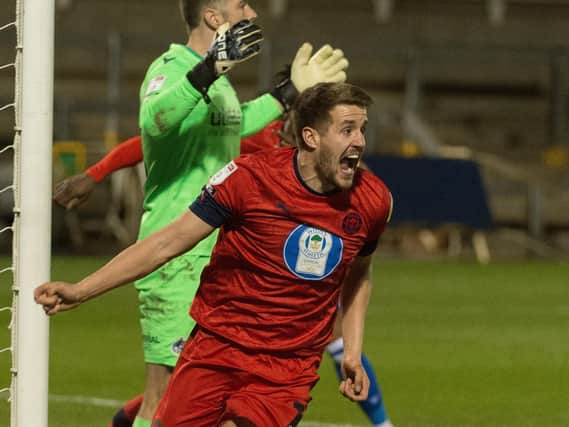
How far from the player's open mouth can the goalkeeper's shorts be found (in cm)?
121

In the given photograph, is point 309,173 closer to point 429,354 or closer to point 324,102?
point 324,102

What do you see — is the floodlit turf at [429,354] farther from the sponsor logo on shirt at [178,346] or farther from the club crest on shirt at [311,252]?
the club crest on shirt at [311,252]

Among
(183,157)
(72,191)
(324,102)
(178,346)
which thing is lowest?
(178,346)

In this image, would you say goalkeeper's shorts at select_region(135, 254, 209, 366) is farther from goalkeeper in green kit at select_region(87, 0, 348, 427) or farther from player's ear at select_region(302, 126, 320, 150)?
player's ear at select_region(302, 126, 320, 150)

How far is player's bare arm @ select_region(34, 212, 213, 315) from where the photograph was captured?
497 centimetres

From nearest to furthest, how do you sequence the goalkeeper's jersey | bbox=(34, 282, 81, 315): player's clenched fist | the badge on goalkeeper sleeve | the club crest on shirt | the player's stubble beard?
bbox=(34, 282, 81, 315): player's clenched fist
the player's stubble beard
the club crest on shirt
the badge on goalkeeper sleeve
the goalkeeper's jersey

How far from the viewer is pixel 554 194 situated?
24625mm

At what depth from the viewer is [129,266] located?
516 centimetres

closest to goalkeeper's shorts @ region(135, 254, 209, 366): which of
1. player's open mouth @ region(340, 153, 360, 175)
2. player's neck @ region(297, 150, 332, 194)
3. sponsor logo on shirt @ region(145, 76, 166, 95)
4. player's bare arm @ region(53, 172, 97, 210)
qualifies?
player's bare arm @ region(53, 172, 97, 210)

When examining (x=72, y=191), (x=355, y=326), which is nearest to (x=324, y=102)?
(x=355, y=326)

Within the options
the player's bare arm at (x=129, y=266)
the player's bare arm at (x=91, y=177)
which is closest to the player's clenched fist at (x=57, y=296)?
the player's bare arm at (x=129, y=266)

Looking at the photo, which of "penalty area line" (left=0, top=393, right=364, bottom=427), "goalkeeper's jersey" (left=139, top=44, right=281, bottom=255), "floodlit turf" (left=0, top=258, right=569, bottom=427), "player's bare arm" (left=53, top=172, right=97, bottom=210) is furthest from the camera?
"penalty area line" (left=0, top=393, right=364, bottom=427)

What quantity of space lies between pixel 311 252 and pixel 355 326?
45cm

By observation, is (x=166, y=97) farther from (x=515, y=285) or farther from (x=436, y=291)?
(x=515, y=285)
